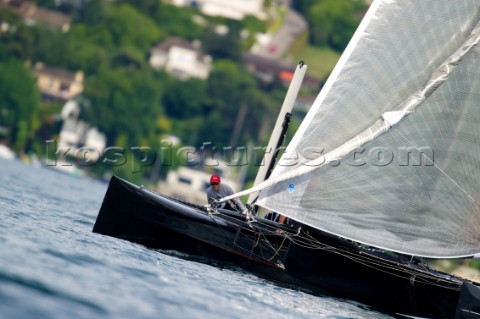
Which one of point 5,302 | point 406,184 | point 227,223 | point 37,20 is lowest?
point 5,302

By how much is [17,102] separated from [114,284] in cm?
7846

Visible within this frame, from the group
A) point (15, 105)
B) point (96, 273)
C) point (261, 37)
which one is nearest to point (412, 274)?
point (96, 273)

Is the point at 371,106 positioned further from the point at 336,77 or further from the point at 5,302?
the point at 5,302

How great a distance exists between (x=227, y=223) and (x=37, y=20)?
404ft

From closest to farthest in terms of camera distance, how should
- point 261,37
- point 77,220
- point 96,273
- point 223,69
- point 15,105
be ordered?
point 96,273, point 77,220, point 15,105, point 223,69, point 261,37

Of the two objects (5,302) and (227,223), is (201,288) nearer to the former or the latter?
(227,223)

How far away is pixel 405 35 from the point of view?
85.3ft

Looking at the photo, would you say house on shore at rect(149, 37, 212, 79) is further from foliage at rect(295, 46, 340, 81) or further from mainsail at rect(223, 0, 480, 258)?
mainsail at rect(223, 0, 480, 258)

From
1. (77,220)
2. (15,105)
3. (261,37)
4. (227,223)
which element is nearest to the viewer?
(227,223)

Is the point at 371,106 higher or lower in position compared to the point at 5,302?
higher

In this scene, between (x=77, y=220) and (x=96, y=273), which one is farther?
(x=77, y=220)

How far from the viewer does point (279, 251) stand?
25859 mm

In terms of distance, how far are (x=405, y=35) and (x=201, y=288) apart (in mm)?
6116

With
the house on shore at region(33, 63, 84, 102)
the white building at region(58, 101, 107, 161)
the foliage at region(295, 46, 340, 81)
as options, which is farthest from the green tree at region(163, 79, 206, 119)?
the foliage at region(295, 46, 340, 81)
